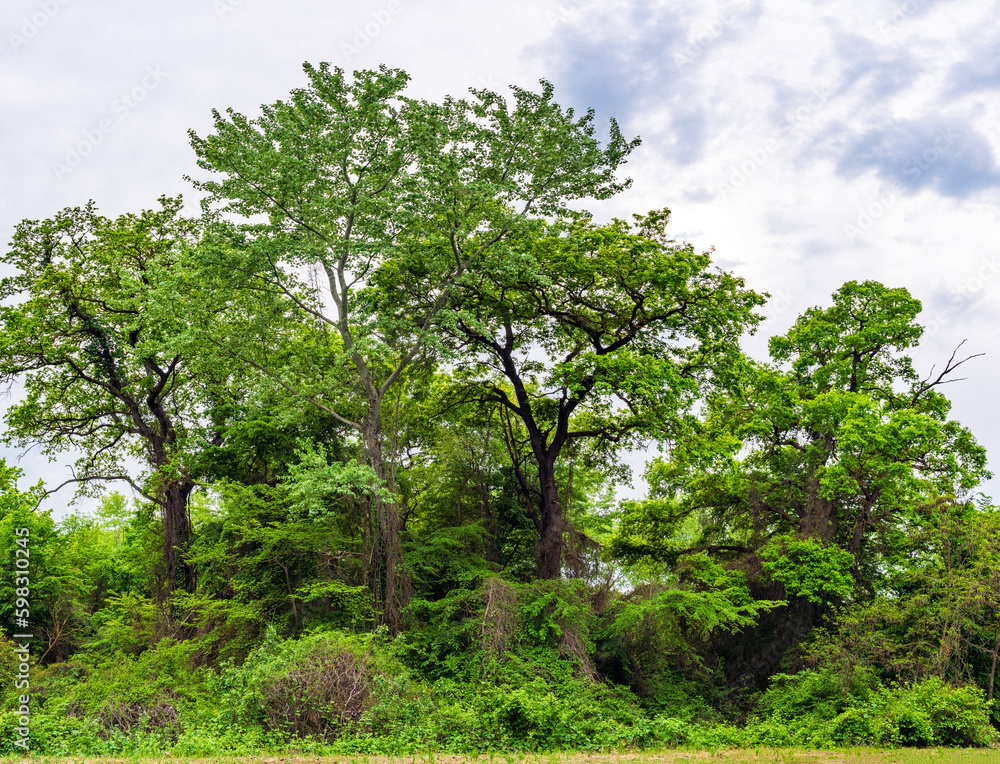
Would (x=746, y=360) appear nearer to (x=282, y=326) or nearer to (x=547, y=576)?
(x=547, y=576)

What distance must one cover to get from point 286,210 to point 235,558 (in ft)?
30.7

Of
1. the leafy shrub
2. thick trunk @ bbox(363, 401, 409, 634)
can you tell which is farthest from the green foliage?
the leafy shrub

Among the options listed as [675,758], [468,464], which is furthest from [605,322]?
[675,758]

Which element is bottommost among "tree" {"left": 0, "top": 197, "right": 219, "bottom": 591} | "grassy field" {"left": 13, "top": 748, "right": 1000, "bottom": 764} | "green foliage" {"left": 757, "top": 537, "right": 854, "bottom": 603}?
"grassy field" {"left": 13, "top": 748, "right": 1000, "bottom": 764}

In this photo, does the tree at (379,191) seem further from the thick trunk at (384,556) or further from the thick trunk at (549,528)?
the thick trunk at (549,528)

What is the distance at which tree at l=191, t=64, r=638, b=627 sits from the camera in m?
19.8

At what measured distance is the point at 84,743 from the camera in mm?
13898

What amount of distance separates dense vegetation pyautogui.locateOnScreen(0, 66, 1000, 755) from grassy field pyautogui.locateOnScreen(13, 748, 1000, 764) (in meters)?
1.20

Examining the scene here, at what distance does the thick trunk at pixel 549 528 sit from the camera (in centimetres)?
2222

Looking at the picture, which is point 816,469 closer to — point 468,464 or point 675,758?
point 468,464

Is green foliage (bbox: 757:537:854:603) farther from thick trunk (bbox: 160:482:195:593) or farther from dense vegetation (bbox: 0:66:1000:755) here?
thick trunk (bbox: 160:482:195:593)

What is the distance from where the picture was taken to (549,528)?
22594 mm

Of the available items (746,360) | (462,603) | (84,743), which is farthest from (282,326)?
(746,360)

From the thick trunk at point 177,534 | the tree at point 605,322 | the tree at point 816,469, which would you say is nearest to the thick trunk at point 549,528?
the tree at point 605,322
